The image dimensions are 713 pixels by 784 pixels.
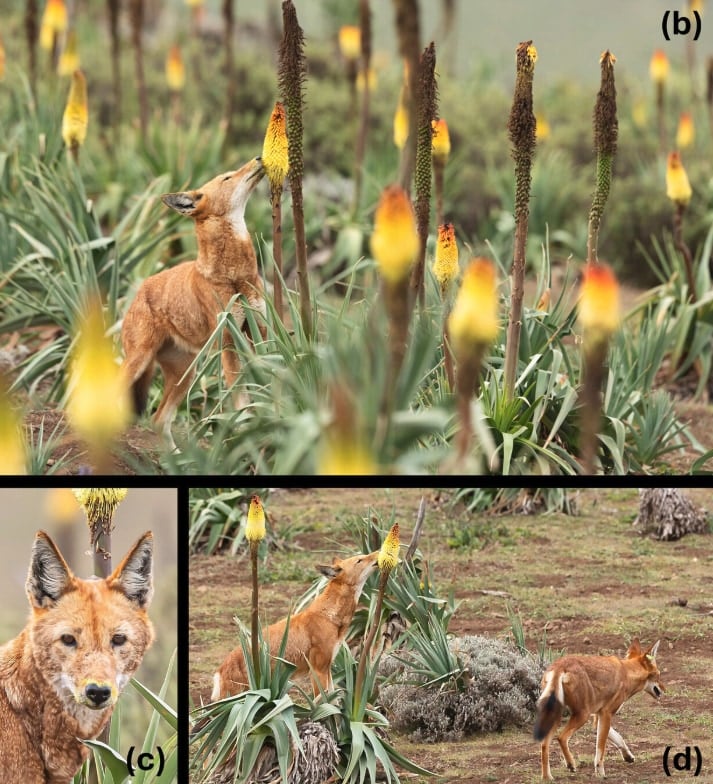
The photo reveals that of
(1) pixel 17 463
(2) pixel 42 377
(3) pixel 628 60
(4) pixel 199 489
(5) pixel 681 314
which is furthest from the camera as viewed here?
(3) pixel 628 60

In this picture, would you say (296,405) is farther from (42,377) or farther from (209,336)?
(42,377)

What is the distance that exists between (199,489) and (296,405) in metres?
0.46

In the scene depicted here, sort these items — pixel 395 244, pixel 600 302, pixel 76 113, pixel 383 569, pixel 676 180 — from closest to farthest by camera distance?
1. pixel 395 244
2. pixel 600 302
3. pixel 383 569
4. pixel 76 113
5. pixel 676 180

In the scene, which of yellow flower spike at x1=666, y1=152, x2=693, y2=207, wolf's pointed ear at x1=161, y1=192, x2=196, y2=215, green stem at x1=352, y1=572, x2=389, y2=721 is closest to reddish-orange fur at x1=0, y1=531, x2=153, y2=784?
green stem at x1=352, y1=572, x2=389, y2=721

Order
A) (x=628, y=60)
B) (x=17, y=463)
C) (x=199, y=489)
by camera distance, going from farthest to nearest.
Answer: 1. (x=628, y=60)
2. (x=17, y=463)
3. (x=199, y=489)

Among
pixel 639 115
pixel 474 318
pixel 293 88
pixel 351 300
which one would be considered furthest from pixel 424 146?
pixel 639 115

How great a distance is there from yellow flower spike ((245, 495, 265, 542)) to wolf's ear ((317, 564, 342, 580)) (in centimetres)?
23

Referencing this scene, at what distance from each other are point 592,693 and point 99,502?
179cm

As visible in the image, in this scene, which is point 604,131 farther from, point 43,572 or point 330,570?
Answer: point 43,572

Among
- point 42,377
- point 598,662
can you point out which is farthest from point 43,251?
point 598,662

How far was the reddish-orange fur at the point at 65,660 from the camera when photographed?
4.41 m

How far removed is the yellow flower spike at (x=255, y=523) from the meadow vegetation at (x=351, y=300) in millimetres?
179

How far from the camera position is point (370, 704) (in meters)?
4.52

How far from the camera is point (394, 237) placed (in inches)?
142
